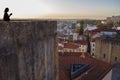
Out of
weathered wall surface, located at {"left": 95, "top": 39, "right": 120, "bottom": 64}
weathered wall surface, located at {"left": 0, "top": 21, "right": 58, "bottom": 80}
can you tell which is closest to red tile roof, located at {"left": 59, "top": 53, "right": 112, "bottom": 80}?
weathered wall surface, located at {"left": 95, "top": 39, "right": 120, "bottom": 64}

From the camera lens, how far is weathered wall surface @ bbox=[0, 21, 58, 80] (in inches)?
100

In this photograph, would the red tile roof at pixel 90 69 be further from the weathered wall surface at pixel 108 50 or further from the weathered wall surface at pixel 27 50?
the weathered wall surface at pixel 27 50

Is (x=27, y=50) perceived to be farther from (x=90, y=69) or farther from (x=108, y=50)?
(x=108, y=50)

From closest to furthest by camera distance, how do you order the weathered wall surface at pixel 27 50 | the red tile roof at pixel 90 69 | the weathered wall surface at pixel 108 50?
the weathered wall surface at pixel 27 50 < the red tile roof at pixel 90 69 < the weathered wall surface at pixel 108 50

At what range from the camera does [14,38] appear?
2.67 meters

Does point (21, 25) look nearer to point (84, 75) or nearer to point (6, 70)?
point (6, 70)

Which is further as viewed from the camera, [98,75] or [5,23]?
[98,75]

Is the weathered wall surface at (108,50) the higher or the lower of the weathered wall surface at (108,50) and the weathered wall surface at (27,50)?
the lower

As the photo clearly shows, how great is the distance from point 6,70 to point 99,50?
2674 cm

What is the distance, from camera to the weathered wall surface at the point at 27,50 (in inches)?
100

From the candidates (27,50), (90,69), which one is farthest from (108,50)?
(27,50)

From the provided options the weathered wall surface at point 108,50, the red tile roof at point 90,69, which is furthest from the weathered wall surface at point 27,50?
the weathered wall surface at point 108,50

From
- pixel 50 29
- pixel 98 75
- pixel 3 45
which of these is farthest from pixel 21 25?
pixel 98 75

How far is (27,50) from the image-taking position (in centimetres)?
298
